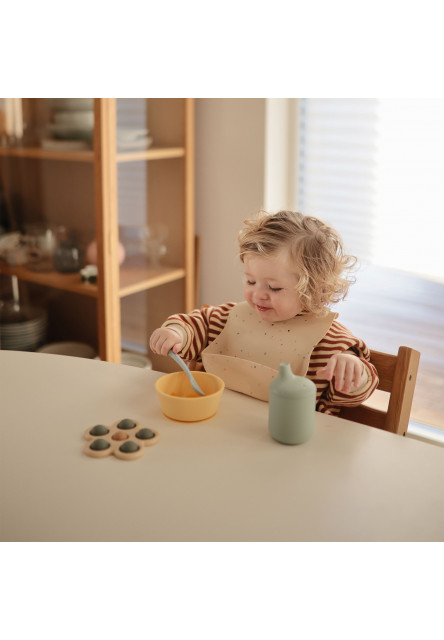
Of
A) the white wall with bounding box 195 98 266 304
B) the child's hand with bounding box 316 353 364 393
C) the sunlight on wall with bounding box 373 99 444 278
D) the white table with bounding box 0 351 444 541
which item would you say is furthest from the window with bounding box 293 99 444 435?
the white table with bounding box 0 351 444 541

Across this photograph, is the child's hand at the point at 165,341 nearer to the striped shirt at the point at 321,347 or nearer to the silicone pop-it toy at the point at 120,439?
the striped shirt at the point at 321,347

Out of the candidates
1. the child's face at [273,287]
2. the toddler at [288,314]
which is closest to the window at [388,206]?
the toddler at [288,314]

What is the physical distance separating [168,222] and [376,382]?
5.63ft

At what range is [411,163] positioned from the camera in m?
2.46

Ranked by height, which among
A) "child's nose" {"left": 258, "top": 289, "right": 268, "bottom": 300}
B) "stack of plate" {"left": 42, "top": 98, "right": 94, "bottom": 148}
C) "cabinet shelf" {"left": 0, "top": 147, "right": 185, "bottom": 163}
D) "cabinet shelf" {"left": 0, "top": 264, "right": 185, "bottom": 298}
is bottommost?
"cabinet shelf" {"left": 0, "top": 264, "right": 185, "bottom": 298}

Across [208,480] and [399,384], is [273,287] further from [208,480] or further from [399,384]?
[208,480]

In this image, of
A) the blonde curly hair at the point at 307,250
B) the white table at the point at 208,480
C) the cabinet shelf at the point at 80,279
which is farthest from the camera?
the cabinet shelf at the point at 80,279

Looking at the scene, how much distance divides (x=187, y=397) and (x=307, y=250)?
0.43 metres

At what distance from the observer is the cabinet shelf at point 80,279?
107 inches

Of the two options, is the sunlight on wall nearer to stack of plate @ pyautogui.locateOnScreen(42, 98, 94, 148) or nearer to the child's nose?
stack of plate @ pyautogui.locateOnScreen(42, 98, 94, 148)

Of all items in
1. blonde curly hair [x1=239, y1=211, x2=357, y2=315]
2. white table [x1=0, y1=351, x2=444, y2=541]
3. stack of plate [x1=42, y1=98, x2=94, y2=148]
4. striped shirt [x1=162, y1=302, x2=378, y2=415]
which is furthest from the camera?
stack of plate [x1=42, y1=98, x2=94, y2=148]

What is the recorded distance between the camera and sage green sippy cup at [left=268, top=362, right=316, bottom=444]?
44.8 inches

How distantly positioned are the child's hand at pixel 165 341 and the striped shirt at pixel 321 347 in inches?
2.6

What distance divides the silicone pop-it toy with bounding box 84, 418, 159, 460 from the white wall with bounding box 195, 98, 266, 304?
67.5 inches
